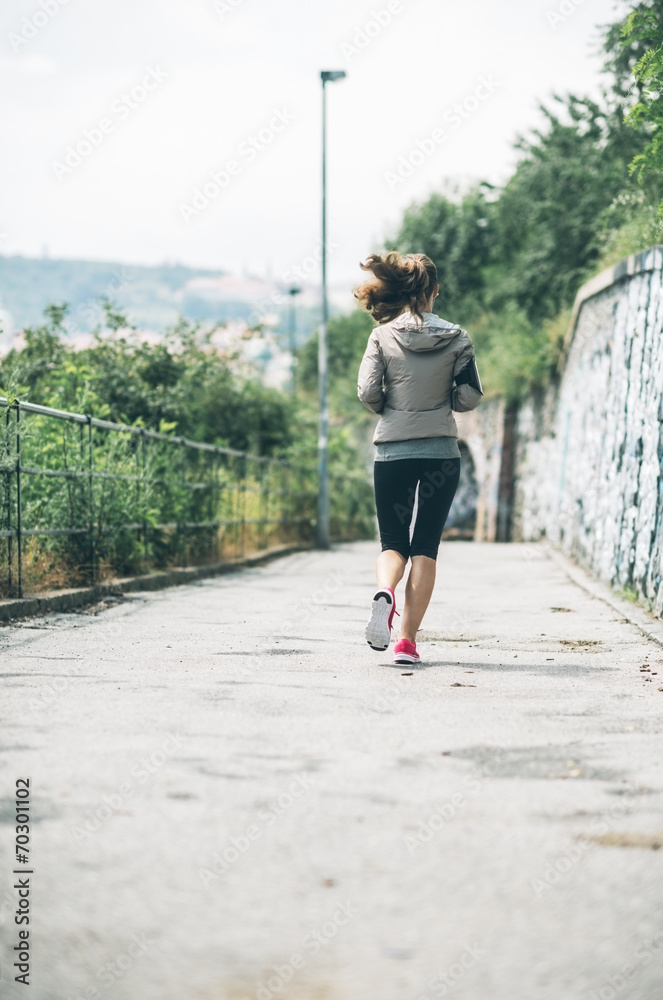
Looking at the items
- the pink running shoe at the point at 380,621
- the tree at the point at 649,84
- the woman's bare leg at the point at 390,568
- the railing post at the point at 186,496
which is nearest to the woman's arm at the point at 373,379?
the woman's bare leg at the point at 390,568

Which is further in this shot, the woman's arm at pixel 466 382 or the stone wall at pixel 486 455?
the stone wall at pixel 486 455

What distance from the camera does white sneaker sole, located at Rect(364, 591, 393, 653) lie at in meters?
5.29

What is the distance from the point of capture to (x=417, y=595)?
553 centimetres

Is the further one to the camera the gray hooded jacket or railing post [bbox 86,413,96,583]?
railing post [bbox 86,413,96,583]

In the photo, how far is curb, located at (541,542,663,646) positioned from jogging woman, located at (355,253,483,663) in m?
1.66

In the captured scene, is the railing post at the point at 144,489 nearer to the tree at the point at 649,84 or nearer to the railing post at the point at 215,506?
the railing post at the point at 215,506

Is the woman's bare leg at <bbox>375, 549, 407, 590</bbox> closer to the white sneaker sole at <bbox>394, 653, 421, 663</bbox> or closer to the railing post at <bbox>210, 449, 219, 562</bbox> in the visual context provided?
the white sneaker sole at <bbox>394, 653, 421, 663</bbox>

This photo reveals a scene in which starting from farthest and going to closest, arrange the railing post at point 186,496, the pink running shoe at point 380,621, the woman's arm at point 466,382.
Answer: the railing post at point 186,496, the woman's arm at point 466,382, the pink running shoe at point 380,621

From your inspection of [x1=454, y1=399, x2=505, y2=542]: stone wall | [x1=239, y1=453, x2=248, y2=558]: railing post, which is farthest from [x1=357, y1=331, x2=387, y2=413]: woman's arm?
[x1=454, y1=399, x2=505, y2=542]: stone wall

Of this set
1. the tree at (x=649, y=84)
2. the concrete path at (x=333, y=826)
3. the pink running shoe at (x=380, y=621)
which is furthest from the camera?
the tree at (x=649, y=84)

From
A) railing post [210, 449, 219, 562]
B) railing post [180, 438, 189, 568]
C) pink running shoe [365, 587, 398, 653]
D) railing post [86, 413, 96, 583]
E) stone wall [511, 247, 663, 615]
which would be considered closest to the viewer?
pink running shoe [365, 587, 398, 653]

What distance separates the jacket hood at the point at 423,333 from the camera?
5512 millimetres

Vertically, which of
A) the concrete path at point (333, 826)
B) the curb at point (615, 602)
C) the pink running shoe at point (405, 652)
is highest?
the pink running shoe at point (405, 652)

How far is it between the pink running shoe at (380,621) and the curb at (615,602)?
1.86 metres
